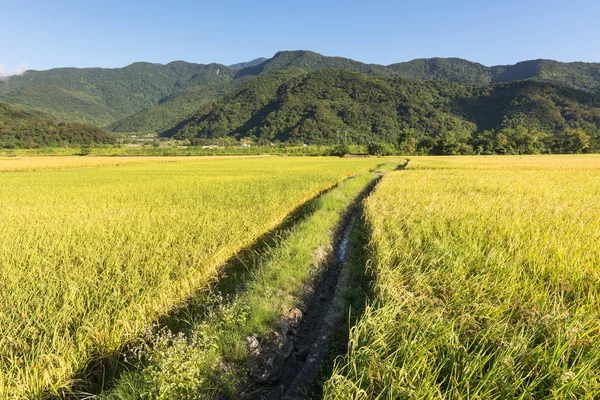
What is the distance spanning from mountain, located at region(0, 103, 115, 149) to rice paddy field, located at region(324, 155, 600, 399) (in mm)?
106643

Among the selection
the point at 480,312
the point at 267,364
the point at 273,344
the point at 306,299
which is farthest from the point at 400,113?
the point at 267,364

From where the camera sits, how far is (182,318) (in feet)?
10.7

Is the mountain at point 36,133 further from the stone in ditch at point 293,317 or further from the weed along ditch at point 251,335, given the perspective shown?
the stone in ditch at point 293,317

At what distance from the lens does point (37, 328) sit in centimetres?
261

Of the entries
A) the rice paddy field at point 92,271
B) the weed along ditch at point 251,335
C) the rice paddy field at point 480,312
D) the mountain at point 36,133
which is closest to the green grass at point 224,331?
the weed along ditch at point 251,335

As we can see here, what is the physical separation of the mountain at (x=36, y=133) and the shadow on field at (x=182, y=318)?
104 metres

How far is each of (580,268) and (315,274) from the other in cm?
346

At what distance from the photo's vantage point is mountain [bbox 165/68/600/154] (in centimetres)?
7923

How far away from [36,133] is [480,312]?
4650 inches

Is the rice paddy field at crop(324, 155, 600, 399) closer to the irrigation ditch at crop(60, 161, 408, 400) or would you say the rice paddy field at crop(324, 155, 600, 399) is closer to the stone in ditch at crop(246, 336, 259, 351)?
the irrigation ditch at crop(60, 161, 408, 400)

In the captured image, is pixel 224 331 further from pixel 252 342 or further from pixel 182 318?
pixel 182 318

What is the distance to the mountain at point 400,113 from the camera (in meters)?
79.2

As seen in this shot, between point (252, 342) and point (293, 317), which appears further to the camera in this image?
point (293, 317)

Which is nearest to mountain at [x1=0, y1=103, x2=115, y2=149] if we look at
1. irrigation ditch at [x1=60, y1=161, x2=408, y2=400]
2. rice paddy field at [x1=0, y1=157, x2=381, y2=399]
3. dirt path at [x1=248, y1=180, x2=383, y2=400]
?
rice paddy field at [x1=0, y1=157, x2=381, y2=399]
